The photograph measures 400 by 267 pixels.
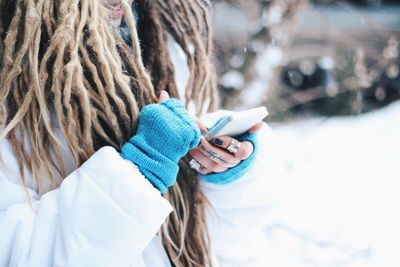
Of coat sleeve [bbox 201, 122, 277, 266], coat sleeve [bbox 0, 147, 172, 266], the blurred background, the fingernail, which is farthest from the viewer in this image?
the blurred background

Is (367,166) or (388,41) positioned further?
(388,41)

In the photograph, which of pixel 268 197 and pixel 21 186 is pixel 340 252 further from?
pixel 21 186

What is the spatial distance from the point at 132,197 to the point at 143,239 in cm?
8

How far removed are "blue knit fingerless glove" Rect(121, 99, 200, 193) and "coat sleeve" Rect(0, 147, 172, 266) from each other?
2 cm

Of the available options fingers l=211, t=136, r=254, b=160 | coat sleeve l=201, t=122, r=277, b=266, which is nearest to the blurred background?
coat sleeve l=201, t=122, r=277, b=266

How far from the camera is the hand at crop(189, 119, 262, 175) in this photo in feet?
3.07

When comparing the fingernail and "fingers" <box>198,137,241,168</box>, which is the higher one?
the fingernail

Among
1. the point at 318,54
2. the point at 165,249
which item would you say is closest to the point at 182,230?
the point at 165,249

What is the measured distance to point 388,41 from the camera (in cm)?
311

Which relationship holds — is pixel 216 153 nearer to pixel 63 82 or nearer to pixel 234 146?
pixel 234 146

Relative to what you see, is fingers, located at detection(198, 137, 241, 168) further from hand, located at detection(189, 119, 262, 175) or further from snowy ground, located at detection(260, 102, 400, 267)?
snowy ground, located at detection(260, 102, 400, 267)

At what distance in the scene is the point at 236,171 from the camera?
101 centimetres

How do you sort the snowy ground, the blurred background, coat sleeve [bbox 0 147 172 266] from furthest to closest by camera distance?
the blurred background → the snowy ground → coat sleeve [bbox 0 147 172 266]

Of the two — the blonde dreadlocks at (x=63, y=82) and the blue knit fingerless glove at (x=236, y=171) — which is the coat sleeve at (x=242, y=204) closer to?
the blue knit fingerless glove at (x=236, y=171)
